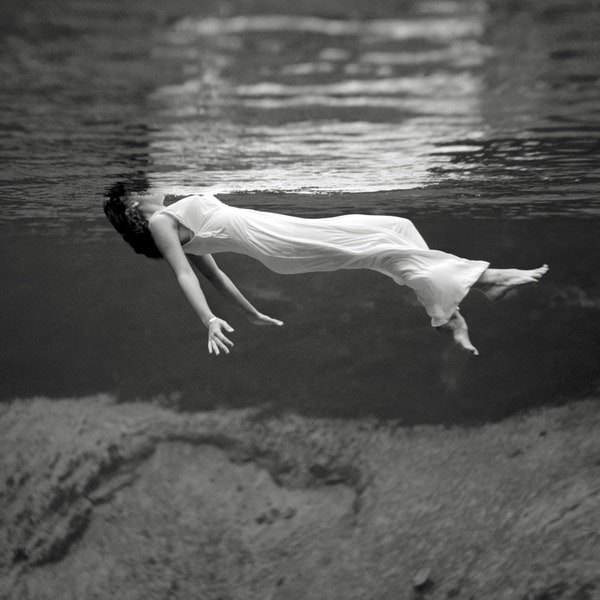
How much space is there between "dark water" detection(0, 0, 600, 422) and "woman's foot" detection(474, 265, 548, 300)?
1098 millimetres

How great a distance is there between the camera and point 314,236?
4.63 m

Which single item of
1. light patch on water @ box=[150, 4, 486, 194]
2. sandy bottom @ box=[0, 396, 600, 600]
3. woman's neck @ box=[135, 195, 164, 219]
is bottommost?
sandy bottom @ box=[0, 396, 600, 600]

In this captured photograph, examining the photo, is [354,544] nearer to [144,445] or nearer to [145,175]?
[144,445]

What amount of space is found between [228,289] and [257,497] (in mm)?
6404

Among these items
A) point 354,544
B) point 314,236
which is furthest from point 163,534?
point 314,236

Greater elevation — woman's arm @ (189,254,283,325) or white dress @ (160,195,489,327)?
white dress @ (160,195,489,327)

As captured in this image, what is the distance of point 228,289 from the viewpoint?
16.7 feet

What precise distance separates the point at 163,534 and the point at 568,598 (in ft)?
20.2

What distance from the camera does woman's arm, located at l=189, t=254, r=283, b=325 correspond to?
5039 mm

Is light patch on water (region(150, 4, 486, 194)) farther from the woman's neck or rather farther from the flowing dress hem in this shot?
the flowing dress hem

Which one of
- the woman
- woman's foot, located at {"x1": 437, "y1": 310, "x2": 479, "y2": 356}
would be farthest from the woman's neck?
woman's foot, located at {"x1": 437, "y1": 310, "x2": 479, "y2": 356}

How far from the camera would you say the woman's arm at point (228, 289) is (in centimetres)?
504

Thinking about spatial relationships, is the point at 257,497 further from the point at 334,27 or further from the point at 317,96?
the point at 334,27

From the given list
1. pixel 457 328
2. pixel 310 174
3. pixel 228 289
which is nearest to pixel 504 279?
pixel 457 328
